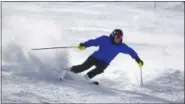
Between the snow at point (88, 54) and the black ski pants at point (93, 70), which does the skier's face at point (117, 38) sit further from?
the snow at point (88, 54)

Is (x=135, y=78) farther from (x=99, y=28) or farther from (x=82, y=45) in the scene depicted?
(x=99, y=28)

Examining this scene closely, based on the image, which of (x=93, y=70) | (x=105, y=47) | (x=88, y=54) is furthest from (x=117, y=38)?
(x=88, y=54)

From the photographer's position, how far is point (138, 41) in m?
16.0

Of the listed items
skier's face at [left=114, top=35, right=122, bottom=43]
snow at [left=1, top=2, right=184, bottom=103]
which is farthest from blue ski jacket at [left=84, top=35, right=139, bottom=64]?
snow at [left=1, top=2, right=184, bottom=103]

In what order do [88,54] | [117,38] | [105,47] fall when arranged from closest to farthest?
[117,38]
[105,47]
[88,54]

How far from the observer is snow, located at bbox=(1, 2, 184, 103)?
693cm

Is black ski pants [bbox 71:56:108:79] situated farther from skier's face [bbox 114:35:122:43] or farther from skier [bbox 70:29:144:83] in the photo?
skier's face [bbox 114:35:122:43]

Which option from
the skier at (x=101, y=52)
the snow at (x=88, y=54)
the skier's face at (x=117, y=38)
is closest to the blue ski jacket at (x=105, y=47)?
the skier at (x=101, y=52)

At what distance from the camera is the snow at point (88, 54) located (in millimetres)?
6930

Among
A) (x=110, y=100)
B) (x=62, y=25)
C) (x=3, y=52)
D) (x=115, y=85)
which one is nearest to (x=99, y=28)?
(x=62, y=25)

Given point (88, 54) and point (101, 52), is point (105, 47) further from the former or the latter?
point (88, 54)

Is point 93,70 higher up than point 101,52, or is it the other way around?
point 101,52

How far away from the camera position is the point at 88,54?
12320 mm

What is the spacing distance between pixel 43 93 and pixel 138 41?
32.3 ft
